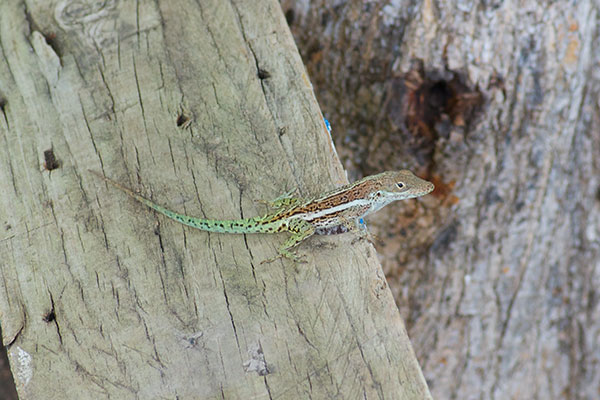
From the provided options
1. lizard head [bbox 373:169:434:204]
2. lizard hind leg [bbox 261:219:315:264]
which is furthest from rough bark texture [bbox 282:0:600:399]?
lizard hind leg [bbox 261:219:315:264]

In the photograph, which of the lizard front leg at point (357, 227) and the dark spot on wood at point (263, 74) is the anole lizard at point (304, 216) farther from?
the dark spot on wood at point (263, 74)

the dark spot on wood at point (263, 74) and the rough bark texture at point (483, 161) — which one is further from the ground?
the dark spot on wood at point (263, 74)

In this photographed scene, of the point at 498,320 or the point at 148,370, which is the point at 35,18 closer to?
the point at 148,370

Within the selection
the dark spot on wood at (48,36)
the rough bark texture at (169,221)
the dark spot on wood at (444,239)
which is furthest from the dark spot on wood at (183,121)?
the dark spot on wood at (444,239)

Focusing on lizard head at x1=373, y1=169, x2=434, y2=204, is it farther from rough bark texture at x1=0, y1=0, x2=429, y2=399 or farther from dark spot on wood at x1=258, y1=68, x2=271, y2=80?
dark spot on wood at x1=258, y1=68, x2=271, y2=80

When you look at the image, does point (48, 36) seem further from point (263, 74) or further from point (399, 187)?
point (399, 187)

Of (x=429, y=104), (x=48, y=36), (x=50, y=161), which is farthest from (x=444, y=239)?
(x=48, y=36)

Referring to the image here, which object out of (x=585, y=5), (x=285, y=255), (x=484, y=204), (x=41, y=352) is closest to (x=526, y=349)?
(x=484, y=204)
